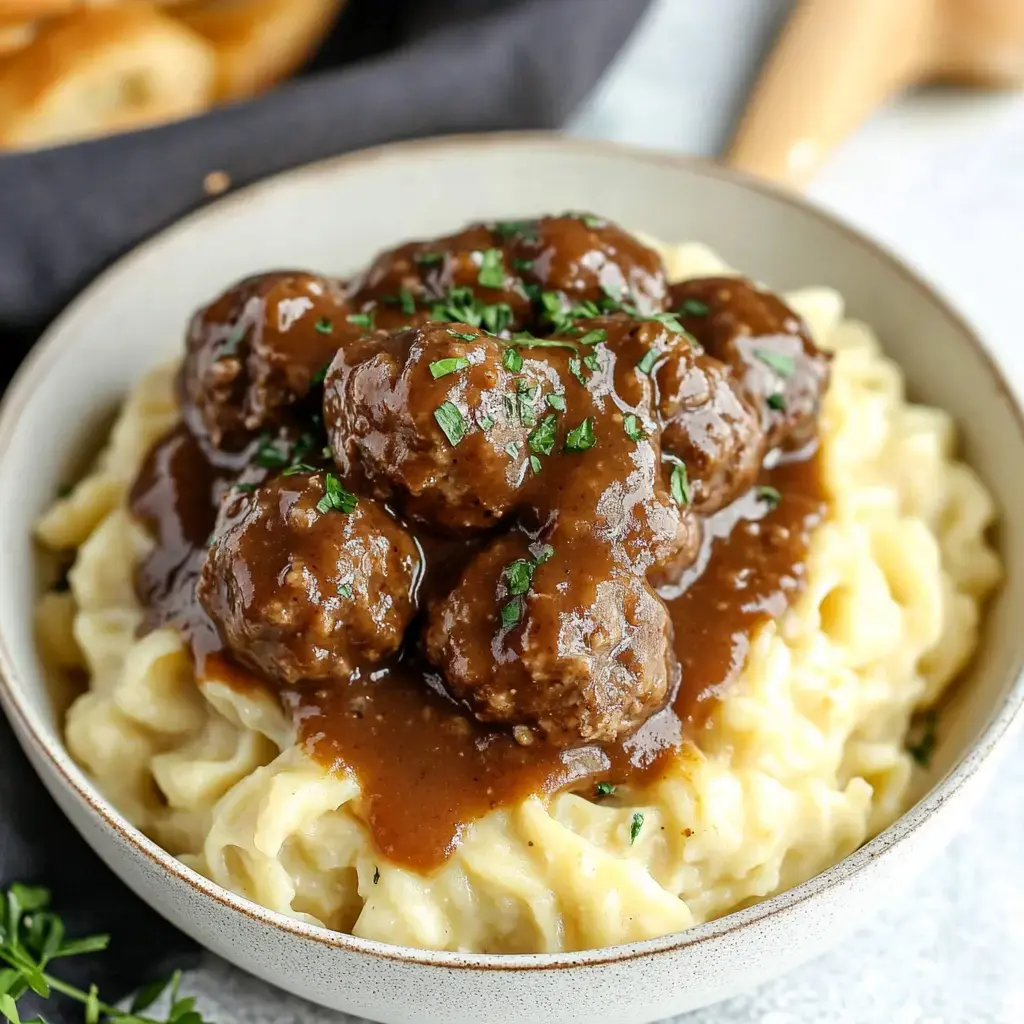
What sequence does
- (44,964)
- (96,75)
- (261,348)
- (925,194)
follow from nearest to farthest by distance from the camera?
1. (44,964)
2. (261,348)
3. (96,75)
4. (925,194)

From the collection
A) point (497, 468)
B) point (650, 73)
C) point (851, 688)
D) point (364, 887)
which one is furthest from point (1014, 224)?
point (364, 887)

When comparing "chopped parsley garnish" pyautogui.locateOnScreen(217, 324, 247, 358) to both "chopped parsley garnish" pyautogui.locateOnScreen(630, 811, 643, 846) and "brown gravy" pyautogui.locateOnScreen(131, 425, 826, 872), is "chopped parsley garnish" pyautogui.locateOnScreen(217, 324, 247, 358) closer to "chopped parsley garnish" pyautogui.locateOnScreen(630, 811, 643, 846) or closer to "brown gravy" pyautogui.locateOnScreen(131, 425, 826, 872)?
"brown gravy" pyautogui.locateOnScreen(131, 425, 826, 872)

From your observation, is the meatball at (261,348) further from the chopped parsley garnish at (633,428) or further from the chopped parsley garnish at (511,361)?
the chopped parsley garnish at (633,428)

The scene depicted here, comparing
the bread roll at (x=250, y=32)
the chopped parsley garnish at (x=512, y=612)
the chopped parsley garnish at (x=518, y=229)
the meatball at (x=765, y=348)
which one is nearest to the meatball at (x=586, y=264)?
the chopped parsley garnish at (x=518, y=229)

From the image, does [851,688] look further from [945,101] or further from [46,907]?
[945,101]

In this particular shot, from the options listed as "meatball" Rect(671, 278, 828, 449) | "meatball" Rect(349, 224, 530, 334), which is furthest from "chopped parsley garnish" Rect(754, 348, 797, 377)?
"meatball" Rect(349, 224, 530, 334)

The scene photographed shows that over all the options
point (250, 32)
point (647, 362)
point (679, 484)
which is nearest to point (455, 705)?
point (679, 484)

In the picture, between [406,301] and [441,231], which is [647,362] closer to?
[406,301]
